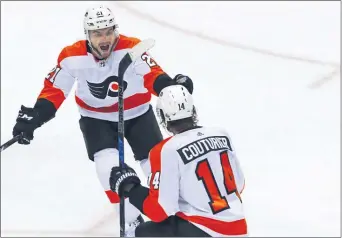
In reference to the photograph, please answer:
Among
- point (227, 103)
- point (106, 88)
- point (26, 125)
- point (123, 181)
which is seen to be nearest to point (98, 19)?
point (106, 88)

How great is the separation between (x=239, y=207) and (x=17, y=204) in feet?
7.83

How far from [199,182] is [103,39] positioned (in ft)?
3.67

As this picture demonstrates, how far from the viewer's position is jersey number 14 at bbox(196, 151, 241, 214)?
9.25 ft

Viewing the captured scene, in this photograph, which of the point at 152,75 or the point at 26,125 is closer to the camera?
the point at 26,125

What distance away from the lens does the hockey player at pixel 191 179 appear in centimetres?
283

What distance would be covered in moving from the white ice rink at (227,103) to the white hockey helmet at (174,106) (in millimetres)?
1707

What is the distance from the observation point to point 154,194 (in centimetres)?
292

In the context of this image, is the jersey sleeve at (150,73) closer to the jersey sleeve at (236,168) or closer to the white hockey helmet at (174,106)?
the white hockey helmet at (174,106)

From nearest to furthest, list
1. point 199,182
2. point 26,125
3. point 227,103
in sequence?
1. point 199,182
2. point 26,125
3. point 227,103

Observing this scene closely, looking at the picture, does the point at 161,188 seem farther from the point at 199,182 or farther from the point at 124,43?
the point at 124,43

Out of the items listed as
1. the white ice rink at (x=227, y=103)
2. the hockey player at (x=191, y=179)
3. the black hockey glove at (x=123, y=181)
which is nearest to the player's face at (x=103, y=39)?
the black hockey glove at (x=123, y=181)

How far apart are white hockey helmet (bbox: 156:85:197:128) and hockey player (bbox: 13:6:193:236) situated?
2.21 ft

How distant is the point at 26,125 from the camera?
3619 millimetres

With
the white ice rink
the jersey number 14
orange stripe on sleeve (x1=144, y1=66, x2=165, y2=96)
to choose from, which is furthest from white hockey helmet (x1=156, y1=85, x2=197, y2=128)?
the white ice rink
